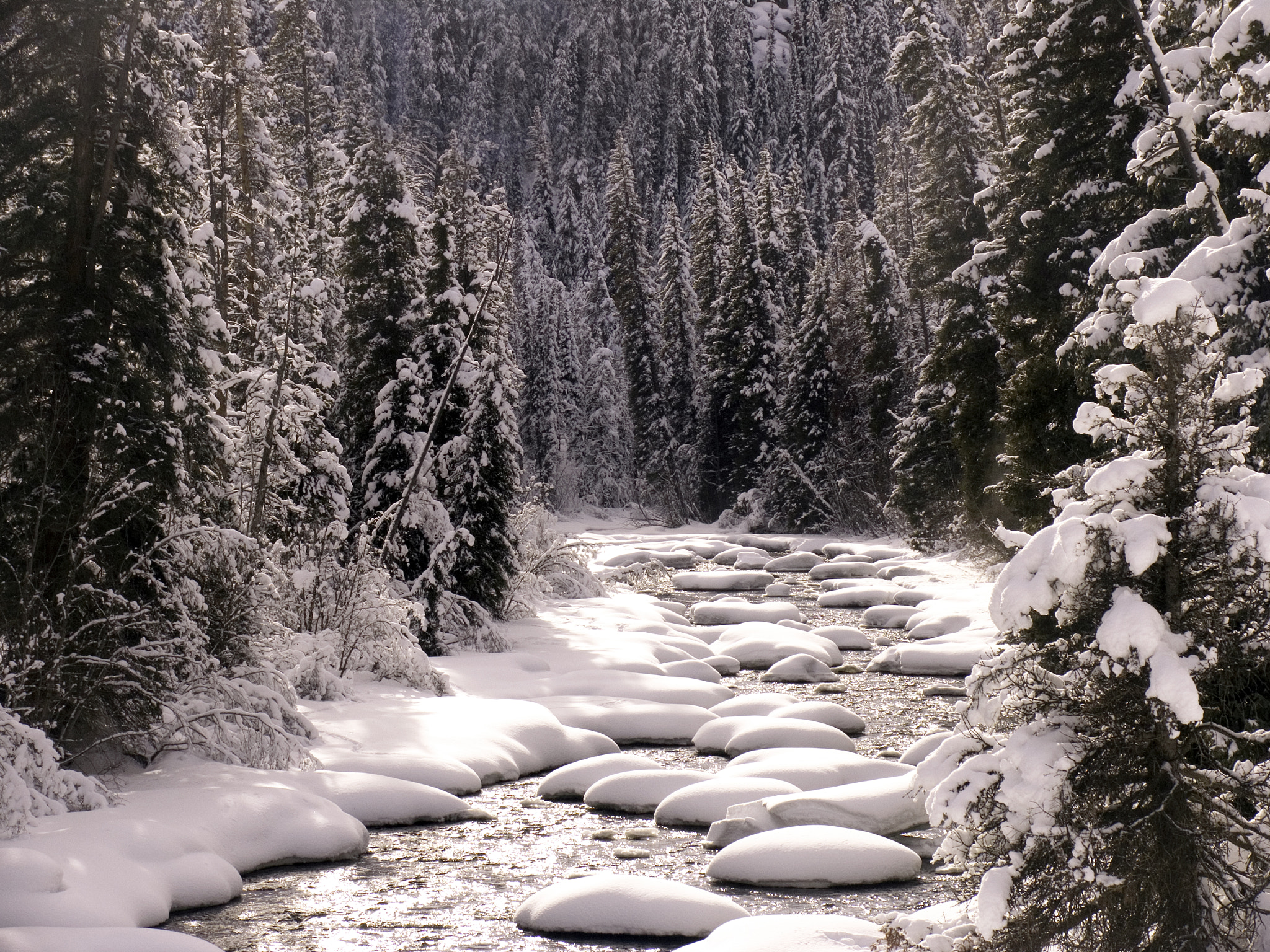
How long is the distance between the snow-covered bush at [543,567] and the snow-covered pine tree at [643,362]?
24406 mm

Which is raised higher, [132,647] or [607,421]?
[607,421]

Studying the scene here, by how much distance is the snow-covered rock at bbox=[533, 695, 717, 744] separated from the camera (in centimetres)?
1284

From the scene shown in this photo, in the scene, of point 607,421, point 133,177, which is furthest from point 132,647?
point 607,421

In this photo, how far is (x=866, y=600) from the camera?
24406 mm

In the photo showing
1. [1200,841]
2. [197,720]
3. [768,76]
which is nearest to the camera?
[1200,841]

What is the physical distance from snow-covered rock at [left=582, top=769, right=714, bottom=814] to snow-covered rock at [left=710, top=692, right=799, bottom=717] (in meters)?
2.73

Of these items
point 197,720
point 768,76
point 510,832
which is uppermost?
point 768,76

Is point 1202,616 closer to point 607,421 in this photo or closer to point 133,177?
point 133,177

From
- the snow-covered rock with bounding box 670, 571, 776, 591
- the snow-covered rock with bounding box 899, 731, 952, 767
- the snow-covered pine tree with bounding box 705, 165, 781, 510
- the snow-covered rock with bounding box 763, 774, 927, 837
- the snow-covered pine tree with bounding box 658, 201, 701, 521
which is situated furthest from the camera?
the snow-covered pine tree with bounding box 658, 201, 701, 521

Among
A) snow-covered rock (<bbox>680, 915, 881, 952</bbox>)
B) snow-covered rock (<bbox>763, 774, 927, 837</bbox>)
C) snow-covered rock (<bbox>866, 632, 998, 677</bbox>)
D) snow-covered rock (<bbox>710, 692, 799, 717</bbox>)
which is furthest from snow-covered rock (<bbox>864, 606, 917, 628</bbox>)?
snow-covered rock (<bbox>680, 915, 881, 952</bbox>)

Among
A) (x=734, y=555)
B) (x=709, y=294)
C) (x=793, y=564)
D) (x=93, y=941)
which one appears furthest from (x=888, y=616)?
(x=709, y=294)

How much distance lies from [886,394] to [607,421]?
1895cm

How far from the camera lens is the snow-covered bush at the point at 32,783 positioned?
7.49m

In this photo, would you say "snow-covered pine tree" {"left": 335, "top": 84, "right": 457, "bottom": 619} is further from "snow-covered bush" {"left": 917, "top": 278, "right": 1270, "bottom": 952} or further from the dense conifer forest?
"snow-covered bush" {"left": 917, "top": 278, "right": 1270, "bottom": 952}
